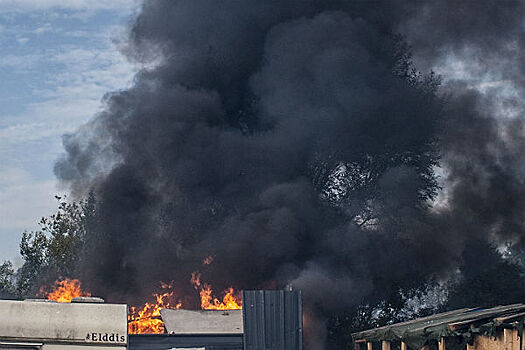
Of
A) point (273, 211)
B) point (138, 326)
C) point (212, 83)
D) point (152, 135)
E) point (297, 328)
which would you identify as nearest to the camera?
point (297, 328)

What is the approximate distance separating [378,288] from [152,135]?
14.1 metres

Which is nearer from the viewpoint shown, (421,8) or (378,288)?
(378,288)

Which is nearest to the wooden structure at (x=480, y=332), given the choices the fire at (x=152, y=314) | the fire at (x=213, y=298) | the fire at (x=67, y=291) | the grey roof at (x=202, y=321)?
the grey roof at (x=202, y=321)

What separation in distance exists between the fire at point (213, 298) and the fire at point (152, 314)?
126 cm

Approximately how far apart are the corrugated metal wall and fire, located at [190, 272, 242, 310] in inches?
361

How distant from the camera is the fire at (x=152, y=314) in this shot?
1384 inches

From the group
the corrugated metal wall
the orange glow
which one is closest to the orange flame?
the orange glow

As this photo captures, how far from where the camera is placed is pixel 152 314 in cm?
3931

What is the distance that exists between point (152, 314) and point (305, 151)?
12.3 m

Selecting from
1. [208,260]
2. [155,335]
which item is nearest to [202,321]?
[155,335]

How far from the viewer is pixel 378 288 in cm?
4419

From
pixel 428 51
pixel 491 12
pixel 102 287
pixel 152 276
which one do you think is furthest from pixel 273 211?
pixel 491 12

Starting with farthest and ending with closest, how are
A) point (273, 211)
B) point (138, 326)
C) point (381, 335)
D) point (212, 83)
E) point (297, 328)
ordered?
1. point (212, 83)
2. point (273, 211)
3. point (138, 326)
4. point (297, 328)
5. point (381, 335)

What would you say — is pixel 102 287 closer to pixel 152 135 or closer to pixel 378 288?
pixel 152 135
